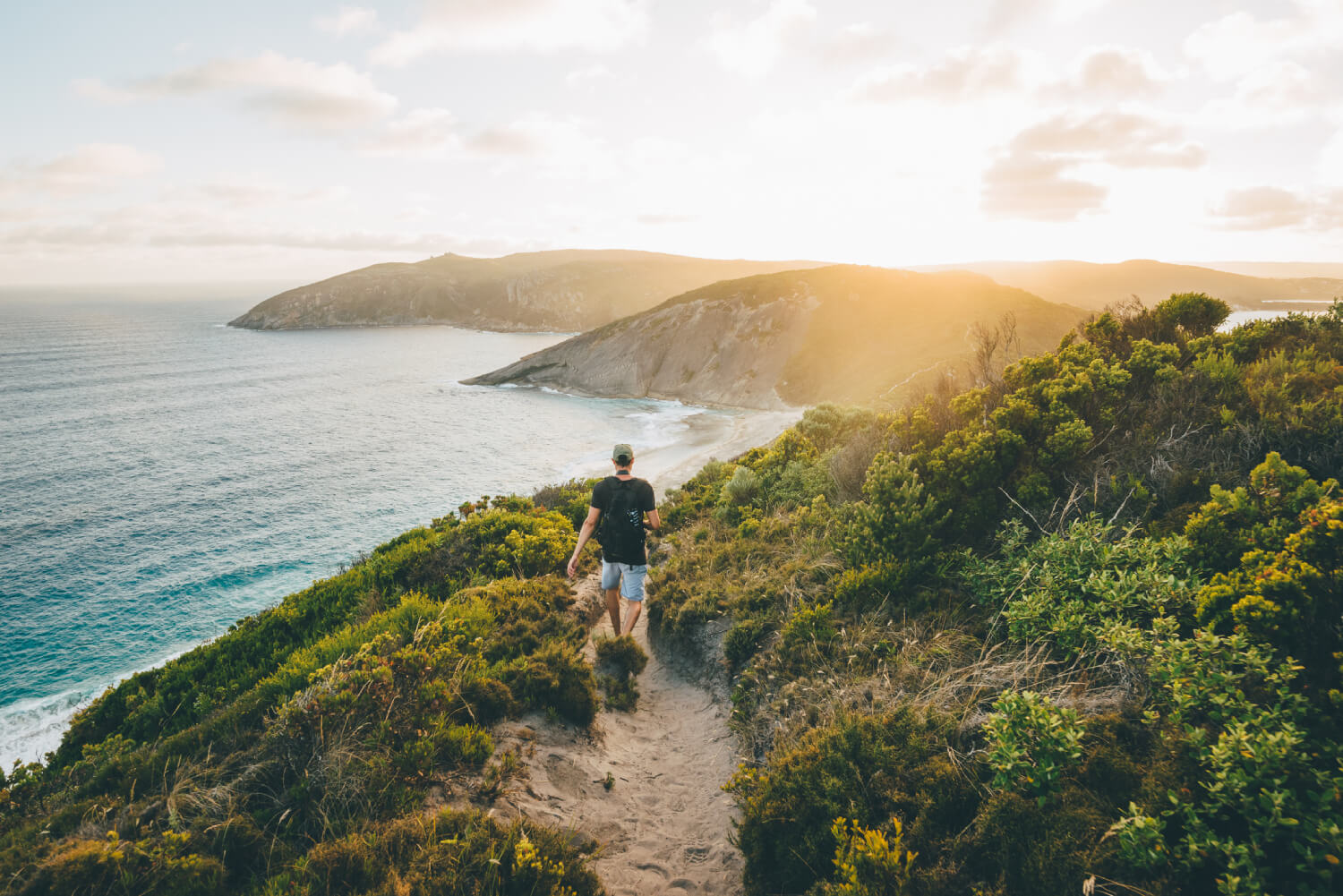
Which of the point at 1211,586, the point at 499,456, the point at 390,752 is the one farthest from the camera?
the point at 499,456

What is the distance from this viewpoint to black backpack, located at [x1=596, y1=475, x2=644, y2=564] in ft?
26.0

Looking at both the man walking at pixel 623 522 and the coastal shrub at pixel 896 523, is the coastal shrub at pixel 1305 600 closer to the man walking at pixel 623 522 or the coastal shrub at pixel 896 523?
the coastal shrub at pixel 896 523

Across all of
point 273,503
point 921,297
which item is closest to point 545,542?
point 273,503

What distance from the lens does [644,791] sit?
20.9 ft

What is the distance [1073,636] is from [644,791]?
4792mm

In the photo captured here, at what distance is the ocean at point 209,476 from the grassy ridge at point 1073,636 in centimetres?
1939

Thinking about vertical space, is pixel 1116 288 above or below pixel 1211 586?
above

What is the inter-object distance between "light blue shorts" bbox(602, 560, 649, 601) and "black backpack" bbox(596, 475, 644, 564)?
0.70 ft

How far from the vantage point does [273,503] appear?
2967cm

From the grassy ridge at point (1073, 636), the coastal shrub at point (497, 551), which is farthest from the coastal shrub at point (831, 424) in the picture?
the coastal shrub at point (497, 551)

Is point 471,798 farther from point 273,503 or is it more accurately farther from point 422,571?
point 273,503

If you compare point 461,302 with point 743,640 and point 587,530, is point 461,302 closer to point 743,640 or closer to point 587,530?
point 587,530

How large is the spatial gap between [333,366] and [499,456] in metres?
53.1

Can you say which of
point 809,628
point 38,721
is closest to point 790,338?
point 809,628
